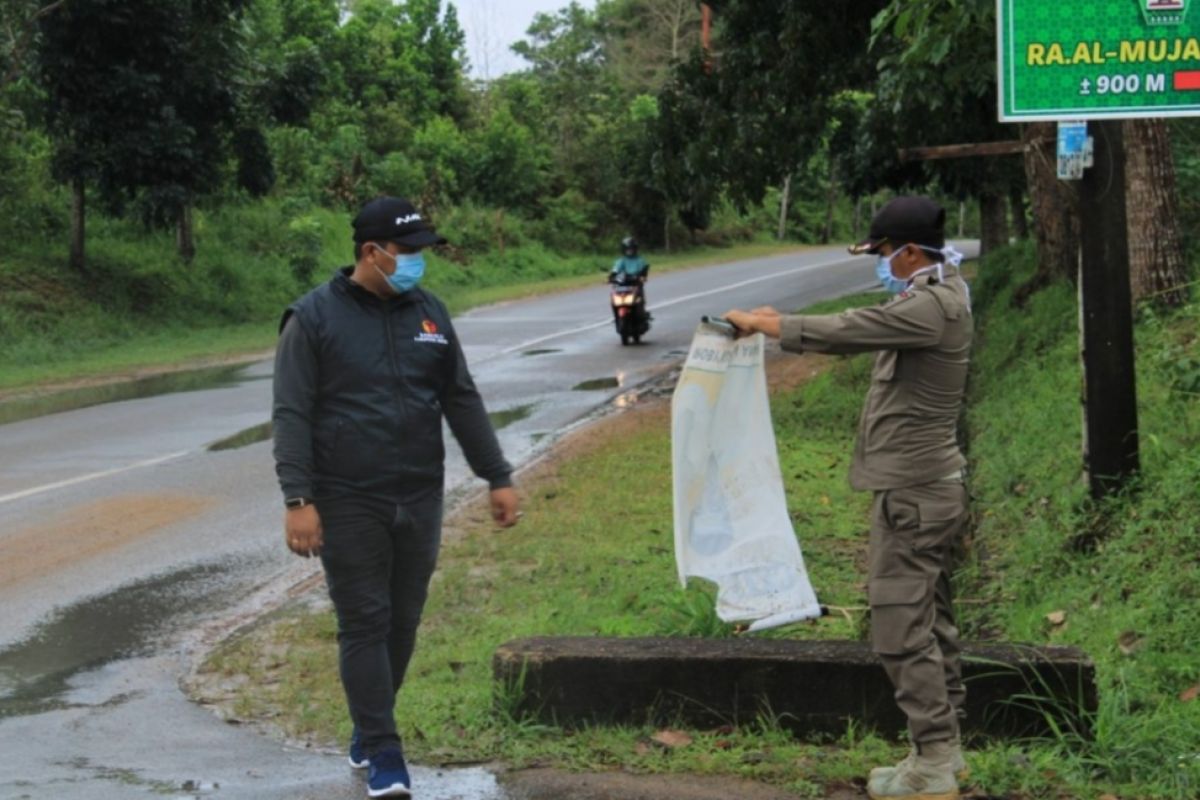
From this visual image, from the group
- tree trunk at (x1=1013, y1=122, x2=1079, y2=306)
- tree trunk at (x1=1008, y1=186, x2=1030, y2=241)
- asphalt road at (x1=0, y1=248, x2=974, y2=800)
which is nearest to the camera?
asphalt road at (x1=0, y1=248, x2=974, y2=800)

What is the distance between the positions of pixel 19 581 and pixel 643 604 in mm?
3763

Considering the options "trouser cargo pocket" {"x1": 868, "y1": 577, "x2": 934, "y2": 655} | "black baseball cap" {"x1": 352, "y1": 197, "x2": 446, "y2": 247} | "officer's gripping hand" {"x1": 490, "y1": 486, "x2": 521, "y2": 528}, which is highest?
"black baseball cap" {"x1": 352, "y1": 197, "x2": 446, "y2": 247}

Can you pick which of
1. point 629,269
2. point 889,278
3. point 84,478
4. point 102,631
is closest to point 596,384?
point 629,269

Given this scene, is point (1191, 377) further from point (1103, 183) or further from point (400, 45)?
point (400, 45)

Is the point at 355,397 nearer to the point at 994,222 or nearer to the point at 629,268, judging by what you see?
the point at 629,268

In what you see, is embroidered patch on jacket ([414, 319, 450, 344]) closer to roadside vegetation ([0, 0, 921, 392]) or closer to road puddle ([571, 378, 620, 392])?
road puddle ([571, 378, 620, 392])

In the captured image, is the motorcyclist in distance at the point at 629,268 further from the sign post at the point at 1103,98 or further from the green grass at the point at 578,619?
the sign post at the point at 1103,98

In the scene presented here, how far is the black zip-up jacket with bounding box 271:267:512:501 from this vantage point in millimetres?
4906

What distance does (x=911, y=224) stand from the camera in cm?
480

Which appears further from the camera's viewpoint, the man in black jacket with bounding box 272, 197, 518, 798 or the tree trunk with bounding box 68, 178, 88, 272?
the tree trunk with bounding box 68, 178, 88, 272

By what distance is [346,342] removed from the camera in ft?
16.4

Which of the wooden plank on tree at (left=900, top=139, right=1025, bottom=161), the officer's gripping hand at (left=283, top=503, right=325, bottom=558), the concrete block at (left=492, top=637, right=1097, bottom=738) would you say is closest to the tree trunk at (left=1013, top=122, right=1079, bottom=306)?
the wooden plank on tree at (left=900, top=139, right=1025, bottom=161)

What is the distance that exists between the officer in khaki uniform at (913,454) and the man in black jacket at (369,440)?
1.10 m

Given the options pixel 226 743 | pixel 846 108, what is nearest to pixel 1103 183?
pixel 226 743
